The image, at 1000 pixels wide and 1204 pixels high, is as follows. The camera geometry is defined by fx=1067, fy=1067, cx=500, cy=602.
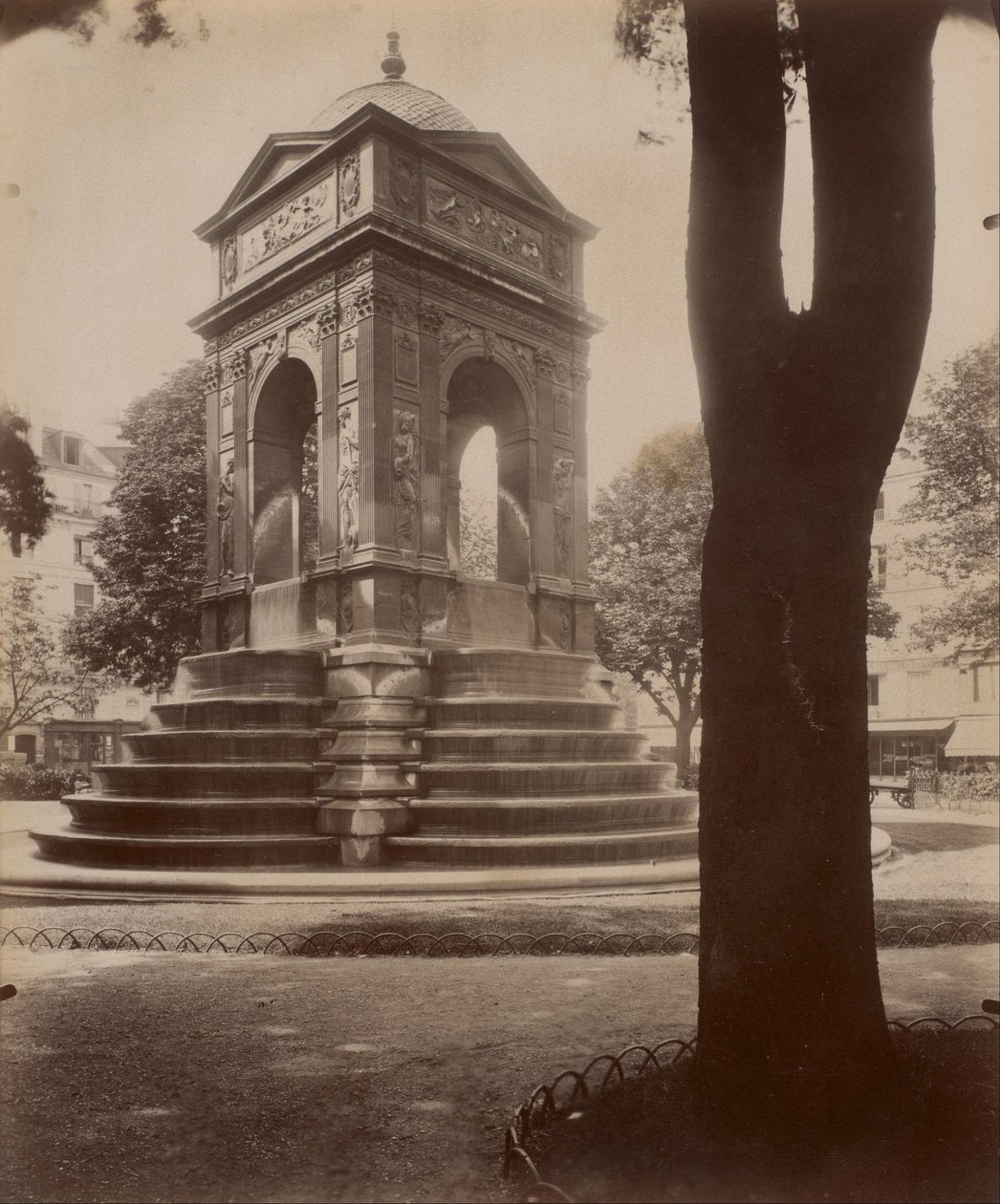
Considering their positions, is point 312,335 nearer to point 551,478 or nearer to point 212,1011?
point 551,478

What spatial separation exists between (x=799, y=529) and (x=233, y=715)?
Answer: 1023 centimetres

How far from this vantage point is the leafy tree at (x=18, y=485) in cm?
541

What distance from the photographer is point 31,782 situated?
7.16 meters

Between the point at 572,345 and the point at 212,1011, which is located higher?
the point at 572,345

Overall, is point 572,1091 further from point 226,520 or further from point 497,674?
point 226,520

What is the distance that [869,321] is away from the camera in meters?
4.34

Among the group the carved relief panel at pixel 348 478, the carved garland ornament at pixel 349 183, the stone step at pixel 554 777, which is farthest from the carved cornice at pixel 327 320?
the stone step at pixel 554 777

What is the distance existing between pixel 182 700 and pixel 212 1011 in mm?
8278

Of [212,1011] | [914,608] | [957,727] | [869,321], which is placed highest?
[869,321]

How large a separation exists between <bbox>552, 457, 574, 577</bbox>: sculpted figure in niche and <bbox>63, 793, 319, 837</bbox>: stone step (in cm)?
652

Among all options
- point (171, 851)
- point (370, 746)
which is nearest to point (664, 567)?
point (370, 746)

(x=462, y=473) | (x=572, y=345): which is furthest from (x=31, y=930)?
(x=462, y=473)

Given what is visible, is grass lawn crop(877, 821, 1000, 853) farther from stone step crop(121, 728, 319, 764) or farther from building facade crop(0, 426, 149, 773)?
stone step crop(121, 728, 319, 764)

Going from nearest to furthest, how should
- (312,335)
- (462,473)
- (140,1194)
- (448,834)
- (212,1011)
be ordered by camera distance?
(140,1194) < (212,1011) < (448,834) < (312,335) < (462,473)
